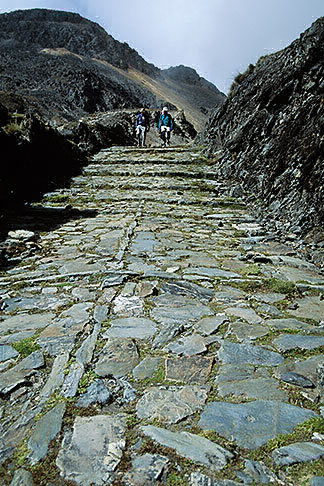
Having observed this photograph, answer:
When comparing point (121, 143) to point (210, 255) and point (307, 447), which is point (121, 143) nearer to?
point (210, 255)

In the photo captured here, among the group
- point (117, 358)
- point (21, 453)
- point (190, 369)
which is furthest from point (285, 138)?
point (21, 453)

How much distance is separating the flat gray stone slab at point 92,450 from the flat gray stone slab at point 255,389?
629mm

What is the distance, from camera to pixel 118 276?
11.8 ft

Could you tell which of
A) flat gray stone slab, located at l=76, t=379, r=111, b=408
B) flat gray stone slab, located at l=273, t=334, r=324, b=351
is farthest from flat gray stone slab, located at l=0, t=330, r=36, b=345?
flat gray stone slab, located at l=273, t=334, r=324, b=351

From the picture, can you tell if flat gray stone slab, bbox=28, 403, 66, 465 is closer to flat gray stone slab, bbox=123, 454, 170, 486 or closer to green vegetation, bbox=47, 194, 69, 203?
Result: flat gray stone slab, bbox=123, 454, 170, 486

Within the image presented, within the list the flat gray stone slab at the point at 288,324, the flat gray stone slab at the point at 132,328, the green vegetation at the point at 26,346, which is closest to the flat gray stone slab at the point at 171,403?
the flat gray stone slab at the point at 132,328

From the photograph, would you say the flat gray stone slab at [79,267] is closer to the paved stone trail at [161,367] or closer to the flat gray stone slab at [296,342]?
the paved stone trail at [161,367]

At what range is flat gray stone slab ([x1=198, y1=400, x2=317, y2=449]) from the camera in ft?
5.02

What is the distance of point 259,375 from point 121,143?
56.4 feet

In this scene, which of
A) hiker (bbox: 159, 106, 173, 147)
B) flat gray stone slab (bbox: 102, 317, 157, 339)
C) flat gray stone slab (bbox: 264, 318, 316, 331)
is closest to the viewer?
flat gray stone slab (bbox: 102, 317, 157, 339)

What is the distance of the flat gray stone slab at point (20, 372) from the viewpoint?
1868 mm

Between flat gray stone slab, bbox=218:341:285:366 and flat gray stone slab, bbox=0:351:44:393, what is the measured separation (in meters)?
1.21

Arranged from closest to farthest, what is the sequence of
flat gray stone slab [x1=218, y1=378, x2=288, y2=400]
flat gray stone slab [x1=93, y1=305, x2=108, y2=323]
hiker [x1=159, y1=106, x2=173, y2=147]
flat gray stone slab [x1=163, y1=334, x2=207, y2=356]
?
1. flat gray stone slab [x1=218, y1=378, x2=288, y2=400]
2. flat gray stone slab [x1=163, y1=334, x2=207, y2=356]
3. flat gray stone slab [x1=93, y1=305, x2=108, y2=323]
4. hiker [x1=159, y1=106, x2=173, y2=147]

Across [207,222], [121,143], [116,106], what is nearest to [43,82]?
[116,106]
